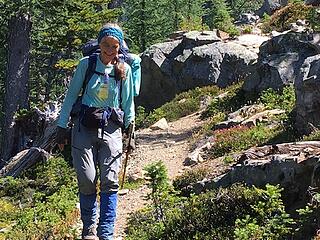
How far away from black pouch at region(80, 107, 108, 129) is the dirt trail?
2.80 m

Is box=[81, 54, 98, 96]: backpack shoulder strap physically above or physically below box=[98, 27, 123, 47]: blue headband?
below

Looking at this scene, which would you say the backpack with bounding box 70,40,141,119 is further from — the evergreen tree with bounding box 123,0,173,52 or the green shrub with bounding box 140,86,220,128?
the evergreen tree with bounding box 123,0,173,52

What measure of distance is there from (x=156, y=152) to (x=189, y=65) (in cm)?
775

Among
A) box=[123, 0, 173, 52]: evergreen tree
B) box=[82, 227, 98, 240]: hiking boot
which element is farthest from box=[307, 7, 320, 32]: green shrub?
box=[123, 0, 173, 52]: evergreen tree

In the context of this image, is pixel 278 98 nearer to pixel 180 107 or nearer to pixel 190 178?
pixel 180 107

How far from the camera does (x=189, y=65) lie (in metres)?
21.4

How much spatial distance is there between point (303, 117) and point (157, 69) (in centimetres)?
1231

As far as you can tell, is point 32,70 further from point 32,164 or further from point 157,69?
point 32,164

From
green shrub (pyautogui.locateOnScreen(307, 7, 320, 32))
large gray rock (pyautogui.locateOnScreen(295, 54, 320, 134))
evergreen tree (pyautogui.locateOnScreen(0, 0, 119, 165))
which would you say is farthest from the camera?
evergreen tree (pyautogui.locateOnScreen(0, 0, 119, 165))

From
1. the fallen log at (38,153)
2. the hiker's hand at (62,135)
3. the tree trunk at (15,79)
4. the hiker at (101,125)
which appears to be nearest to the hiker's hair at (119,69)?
the hiker at (101,125)

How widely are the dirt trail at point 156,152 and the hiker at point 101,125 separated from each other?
7.51 ft

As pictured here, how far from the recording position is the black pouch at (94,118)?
5.46m

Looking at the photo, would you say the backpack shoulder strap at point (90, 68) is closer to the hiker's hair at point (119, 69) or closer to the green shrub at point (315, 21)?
the hiker's hair at point (119, 69)

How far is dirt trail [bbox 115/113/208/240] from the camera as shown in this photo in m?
9.64
